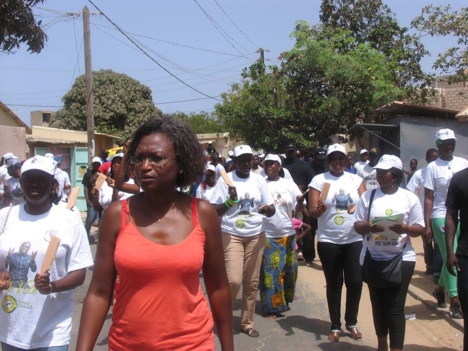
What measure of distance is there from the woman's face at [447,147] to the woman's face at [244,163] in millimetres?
2098

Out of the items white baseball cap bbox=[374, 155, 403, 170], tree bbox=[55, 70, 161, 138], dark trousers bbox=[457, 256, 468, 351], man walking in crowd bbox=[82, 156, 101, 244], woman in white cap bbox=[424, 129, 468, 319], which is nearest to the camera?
dark trousers bbox=[457, 256, 468, 351]

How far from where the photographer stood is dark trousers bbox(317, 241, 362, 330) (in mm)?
6180

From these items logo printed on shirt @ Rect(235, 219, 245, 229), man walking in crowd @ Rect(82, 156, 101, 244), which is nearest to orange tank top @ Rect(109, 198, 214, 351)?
logo printed on shirt @ Rect(235, 219, 245, 229)

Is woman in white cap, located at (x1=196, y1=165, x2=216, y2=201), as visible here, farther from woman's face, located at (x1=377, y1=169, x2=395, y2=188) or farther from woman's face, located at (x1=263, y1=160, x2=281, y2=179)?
woman's face, located at (x1=377, y1=169, x2=395, y2=188)

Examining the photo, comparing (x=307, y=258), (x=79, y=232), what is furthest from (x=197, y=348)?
(x=307, y=258)

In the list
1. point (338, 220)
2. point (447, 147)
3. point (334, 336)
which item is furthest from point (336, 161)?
point (334, 336)

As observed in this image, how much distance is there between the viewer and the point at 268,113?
19844 millimetres

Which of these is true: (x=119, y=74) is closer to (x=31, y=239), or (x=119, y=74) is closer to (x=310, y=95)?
(x=310, y=95)

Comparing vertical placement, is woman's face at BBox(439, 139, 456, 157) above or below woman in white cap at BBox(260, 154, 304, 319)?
above

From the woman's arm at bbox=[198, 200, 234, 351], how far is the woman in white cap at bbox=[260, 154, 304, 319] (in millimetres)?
4170

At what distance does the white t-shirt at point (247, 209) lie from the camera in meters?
6.50

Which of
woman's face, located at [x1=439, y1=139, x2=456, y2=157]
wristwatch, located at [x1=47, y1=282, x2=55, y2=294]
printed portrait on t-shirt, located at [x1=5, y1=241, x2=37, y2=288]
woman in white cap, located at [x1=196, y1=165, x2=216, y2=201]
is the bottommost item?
wristwatch, located at [x1=47, y1=282, x2=55, y2=294]

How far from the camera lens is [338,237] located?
6188 mm

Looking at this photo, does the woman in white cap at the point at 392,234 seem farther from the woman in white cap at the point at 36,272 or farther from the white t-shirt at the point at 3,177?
the white t-shirt at the point at 3,177
